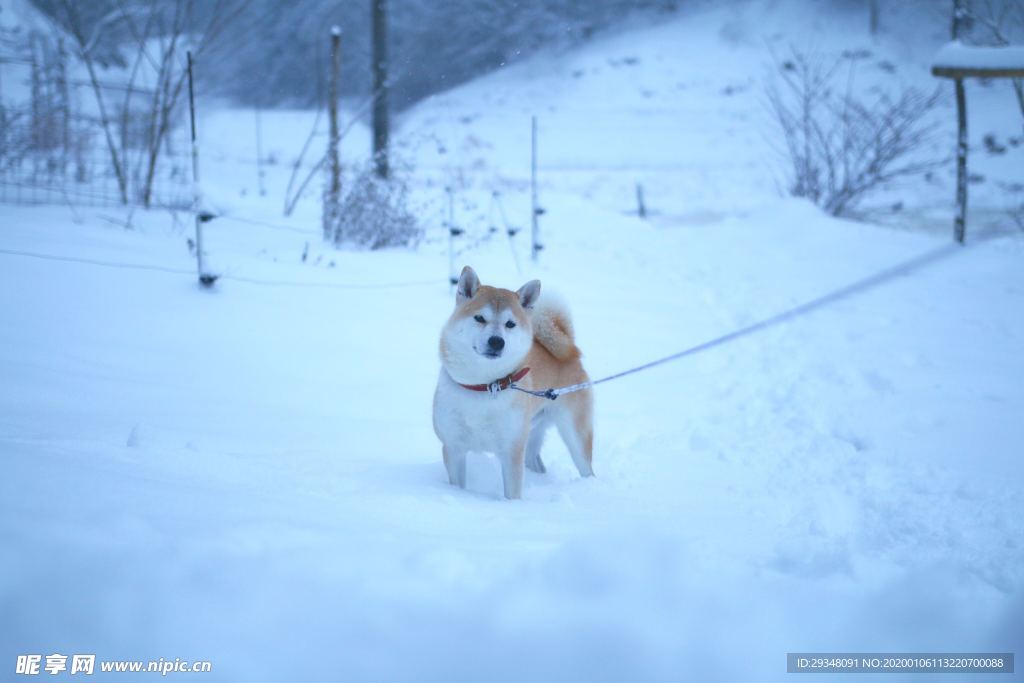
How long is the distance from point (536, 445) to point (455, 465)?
0.81 meters

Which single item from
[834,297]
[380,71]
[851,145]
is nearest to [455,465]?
[834,297]

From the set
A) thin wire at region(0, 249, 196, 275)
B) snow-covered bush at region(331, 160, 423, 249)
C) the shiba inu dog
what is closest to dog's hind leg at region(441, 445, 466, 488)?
the shiba inu dog

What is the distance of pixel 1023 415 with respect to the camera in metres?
4.54

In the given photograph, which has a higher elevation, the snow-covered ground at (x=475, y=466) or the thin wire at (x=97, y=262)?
the thin wire at (x=97, y=262)

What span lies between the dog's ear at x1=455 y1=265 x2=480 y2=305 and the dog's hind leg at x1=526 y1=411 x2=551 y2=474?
2.66 ft

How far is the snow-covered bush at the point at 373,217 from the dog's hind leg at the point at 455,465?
5.87 m

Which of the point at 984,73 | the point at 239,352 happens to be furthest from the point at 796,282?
the point at 239,352

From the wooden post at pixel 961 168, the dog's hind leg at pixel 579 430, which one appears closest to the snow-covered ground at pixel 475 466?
the dog's hind leg at pixel 579 430

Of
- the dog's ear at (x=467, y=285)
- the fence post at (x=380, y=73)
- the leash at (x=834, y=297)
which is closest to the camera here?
the leash at (x=834, y=297)

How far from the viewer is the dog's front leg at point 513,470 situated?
124 inches

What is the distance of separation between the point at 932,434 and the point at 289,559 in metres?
4.10

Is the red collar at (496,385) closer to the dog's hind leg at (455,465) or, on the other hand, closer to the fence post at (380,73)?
the dog's hind leg at (455,465)

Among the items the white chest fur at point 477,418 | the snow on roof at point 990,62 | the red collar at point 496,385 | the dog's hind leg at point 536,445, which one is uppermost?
the snow on roof at point 990,62

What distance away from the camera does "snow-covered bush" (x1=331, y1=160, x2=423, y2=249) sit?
28.1 ft
